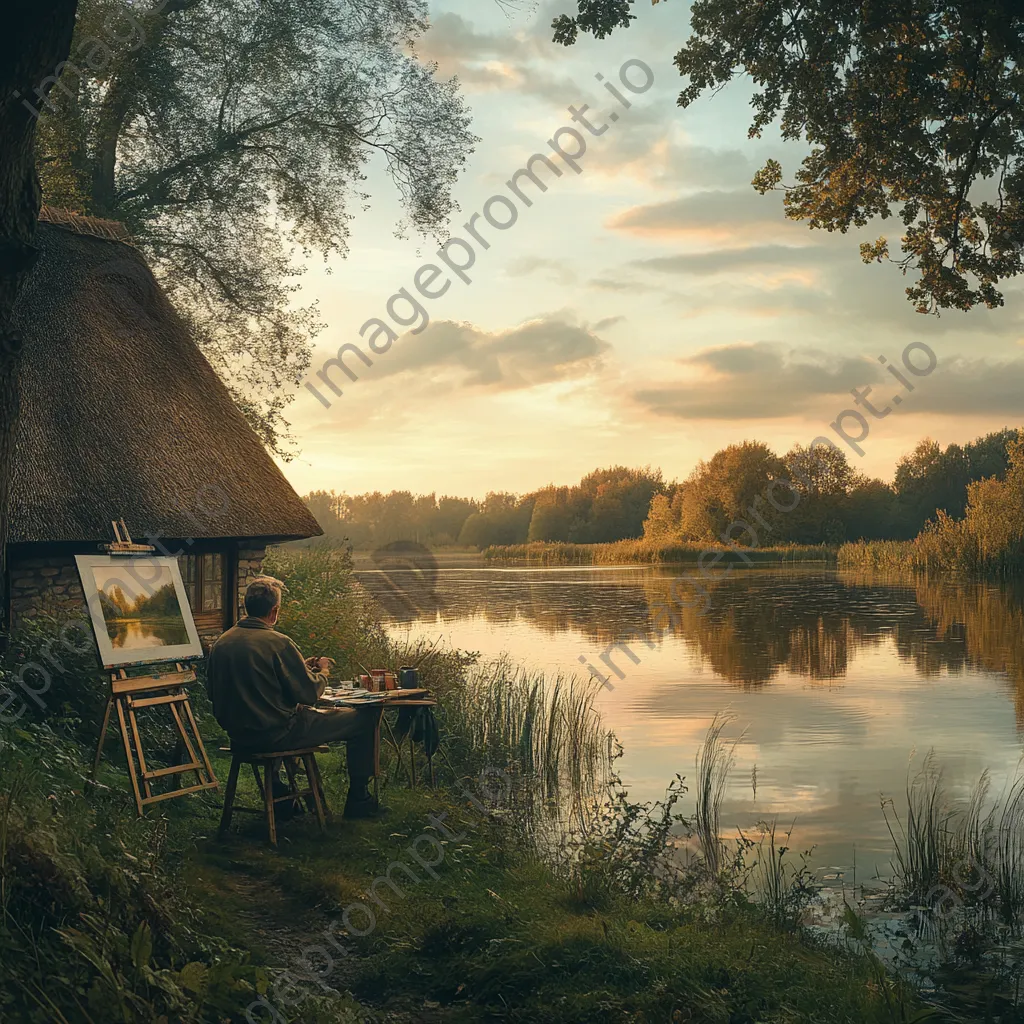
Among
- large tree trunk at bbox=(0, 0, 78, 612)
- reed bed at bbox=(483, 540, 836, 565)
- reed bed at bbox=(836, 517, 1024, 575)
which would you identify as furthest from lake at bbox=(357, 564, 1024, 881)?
reed bed at bbox=(483, 540, 836, 565)

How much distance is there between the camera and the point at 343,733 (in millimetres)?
6820

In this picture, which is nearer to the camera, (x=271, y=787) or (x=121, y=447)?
(x=271, y=787)

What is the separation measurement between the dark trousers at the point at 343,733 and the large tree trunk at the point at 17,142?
2693mm

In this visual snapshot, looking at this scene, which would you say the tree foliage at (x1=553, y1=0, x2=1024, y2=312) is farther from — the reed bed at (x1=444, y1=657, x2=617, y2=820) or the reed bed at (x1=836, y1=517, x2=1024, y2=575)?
the reed bed at (x1=836, y1=517, x2=1024, y2=575)

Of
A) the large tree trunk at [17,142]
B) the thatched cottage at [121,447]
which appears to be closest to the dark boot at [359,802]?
the large tree trunk at [17,142]

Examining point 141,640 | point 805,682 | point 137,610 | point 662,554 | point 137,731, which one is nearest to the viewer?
point 137,731

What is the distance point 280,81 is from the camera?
1808cm

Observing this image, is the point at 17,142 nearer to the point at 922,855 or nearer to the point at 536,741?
the point at 922,855

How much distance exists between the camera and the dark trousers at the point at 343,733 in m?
6.44

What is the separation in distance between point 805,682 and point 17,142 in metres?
15.6

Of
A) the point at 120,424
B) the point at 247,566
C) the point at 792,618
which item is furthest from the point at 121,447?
the point at 792,618

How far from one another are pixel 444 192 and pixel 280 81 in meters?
3.58

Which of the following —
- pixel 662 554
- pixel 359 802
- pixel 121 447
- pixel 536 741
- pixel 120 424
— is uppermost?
pixel 120 424

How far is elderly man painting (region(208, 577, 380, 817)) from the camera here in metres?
6.25
